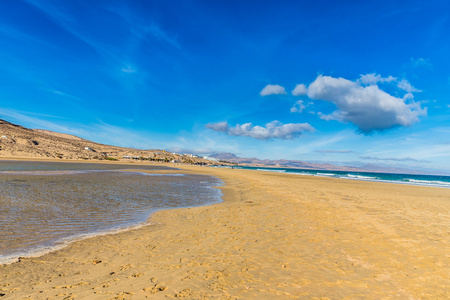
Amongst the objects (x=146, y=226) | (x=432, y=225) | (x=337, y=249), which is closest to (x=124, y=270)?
(x=146, y=226)

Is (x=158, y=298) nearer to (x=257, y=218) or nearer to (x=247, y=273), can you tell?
(x=247, y=273)

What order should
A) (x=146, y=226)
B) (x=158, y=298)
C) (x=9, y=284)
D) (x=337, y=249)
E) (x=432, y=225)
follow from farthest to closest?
(x=432, y=225) → (x=146, y=226) → (x=337, y=249) → (x=9, y=284) → (x=158, y=298)

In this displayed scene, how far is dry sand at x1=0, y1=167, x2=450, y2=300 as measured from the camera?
4395 mm

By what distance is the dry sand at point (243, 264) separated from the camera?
14.4ft

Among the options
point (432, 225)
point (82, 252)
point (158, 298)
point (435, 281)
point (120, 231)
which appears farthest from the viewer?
point (432, 225)

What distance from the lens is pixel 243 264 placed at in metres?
5.73

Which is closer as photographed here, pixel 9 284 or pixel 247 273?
pixel 9 284

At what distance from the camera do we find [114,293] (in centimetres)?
413

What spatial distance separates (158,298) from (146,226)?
5.49m

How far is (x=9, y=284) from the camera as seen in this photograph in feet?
14.2

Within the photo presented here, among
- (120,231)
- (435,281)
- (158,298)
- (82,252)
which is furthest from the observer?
(120,231)

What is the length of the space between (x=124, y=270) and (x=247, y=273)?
2885 mm

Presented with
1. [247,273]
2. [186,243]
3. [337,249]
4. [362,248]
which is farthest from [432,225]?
[186,243]

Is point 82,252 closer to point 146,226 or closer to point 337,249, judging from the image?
point 146,226
